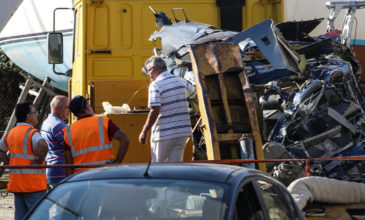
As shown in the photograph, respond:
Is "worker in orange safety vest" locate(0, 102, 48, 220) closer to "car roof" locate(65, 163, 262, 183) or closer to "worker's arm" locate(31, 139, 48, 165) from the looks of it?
"worker's arm" locate(31, 139, 48, 165)

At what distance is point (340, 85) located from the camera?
8.82 m

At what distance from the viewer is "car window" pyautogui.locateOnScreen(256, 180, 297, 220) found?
4.34 metres

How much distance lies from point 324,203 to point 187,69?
309cm

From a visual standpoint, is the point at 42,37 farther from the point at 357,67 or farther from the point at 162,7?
the point at 357,67

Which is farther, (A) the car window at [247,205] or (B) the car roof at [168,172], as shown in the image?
(B) the car roof at [168,172]

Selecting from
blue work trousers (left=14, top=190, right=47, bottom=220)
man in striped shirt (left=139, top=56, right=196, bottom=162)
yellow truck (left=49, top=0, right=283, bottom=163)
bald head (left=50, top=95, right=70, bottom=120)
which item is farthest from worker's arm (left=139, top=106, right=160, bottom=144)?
yellow truck (left=49, top=0, right=283, bottom=163)

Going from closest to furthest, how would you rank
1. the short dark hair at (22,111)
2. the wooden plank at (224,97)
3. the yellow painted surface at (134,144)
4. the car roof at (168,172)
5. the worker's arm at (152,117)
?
the car roof at (168,172)
the short dark hair at (22,111)
the worker's arm at (152,117)
the wooden plank at (224,97)
the yellow painted surface at (134,144)

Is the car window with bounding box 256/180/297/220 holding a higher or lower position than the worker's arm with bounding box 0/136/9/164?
lower

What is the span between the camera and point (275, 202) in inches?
176

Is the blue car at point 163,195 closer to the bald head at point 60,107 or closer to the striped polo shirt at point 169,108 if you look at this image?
the bald head at point 60,107

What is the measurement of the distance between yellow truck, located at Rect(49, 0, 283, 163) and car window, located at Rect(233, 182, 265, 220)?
643 cm

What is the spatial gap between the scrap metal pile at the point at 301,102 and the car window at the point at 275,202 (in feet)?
11.7

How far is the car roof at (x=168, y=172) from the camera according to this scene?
13.8 feet

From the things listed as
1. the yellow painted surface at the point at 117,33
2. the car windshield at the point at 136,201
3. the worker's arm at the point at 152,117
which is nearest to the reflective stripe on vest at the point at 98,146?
the worker's arm at the point at 152,117
